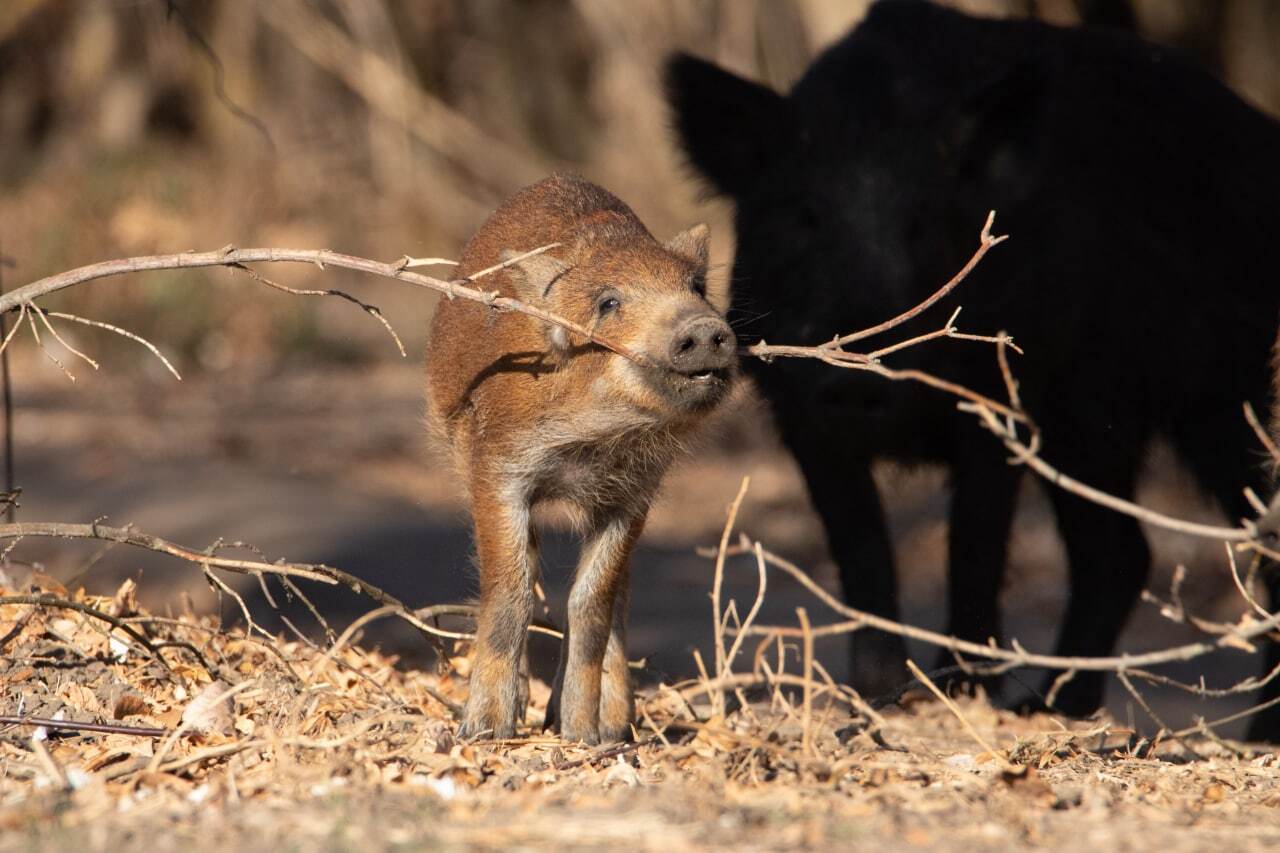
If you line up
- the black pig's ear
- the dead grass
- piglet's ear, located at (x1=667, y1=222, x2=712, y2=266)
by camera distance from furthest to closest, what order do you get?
the black pig's ear
piglet's ear, located at (x1=667, y1=222, x2=712, y2=266)
the dead grass

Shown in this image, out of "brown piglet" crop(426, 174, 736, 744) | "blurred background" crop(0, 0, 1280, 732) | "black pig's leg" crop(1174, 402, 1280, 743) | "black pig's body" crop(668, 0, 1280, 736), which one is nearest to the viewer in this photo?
"brown piglet" crop(426, 174, 736, 744)

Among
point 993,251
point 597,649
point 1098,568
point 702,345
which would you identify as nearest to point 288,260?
point 702,345

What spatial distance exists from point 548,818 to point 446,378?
1.96m

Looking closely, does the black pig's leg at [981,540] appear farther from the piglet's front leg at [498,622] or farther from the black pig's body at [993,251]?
the piglet's front leg at [498,622]

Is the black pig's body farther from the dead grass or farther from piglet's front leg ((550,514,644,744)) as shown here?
piglet's front leg ((550,514,644,744))

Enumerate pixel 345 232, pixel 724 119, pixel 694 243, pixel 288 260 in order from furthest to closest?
pixel 345 232, pixel 724 119, pixel 694 243, pixel 288 260

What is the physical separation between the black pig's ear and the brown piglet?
1.69 metres

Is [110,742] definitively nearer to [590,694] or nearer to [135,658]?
[135,658]

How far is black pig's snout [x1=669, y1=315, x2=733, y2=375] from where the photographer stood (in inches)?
169

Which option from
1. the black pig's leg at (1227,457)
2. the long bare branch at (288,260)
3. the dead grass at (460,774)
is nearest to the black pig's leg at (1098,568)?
the black pig's leg at (1227,457)

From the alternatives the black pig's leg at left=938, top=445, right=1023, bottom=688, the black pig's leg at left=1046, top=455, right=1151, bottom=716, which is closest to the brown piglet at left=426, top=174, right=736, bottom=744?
the black pig's leg at left=938, top=445, right=1023, bottom=688

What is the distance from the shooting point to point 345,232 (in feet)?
61.0

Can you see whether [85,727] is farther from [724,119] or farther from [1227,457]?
[1227,457]

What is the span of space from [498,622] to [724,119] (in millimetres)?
2705
